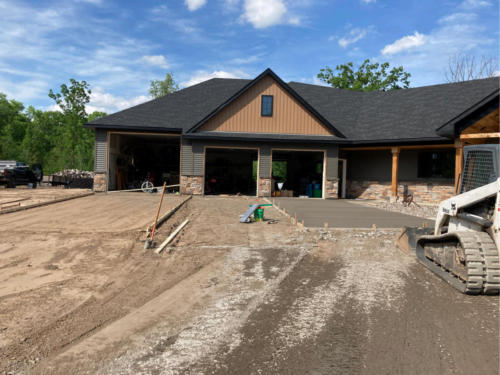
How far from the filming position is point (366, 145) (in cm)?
2155

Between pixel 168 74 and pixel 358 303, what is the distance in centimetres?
5669

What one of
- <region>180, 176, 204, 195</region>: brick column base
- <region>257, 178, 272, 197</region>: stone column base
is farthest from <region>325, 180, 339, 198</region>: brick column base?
<region>180, 176, 204, 195</region>: brick column base

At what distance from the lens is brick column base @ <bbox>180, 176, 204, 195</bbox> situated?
20.5 meters

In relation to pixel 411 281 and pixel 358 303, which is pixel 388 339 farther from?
pixel 411 281

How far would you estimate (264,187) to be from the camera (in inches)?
818

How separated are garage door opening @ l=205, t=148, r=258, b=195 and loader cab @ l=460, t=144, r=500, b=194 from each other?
2020 cm

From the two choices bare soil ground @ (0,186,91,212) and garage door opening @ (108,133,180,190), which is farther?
garage door opening @ (108,133,180,190)

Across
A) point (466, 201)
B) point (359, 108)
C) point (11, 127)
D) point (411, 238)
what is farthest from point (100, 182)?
point (11, 127)

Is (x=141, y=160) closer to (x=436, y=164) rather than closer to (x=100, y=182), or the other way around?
(x=100, y=182)

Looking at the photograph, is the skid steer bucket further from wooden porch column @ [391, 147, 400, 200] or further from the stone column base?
wooden porch column @ [391, 147, 400, 200]

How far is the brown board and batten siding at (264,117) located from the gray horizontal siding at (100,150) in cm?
563

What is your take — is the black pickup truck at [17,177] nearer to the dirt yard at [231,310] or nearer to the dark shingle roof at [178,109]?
the dark shingle roof at [178,109]

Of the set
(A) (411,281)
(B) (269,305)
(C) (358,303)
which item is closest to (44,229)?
(B) (269,305)

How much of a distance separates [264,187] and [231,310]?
16.3 meters
